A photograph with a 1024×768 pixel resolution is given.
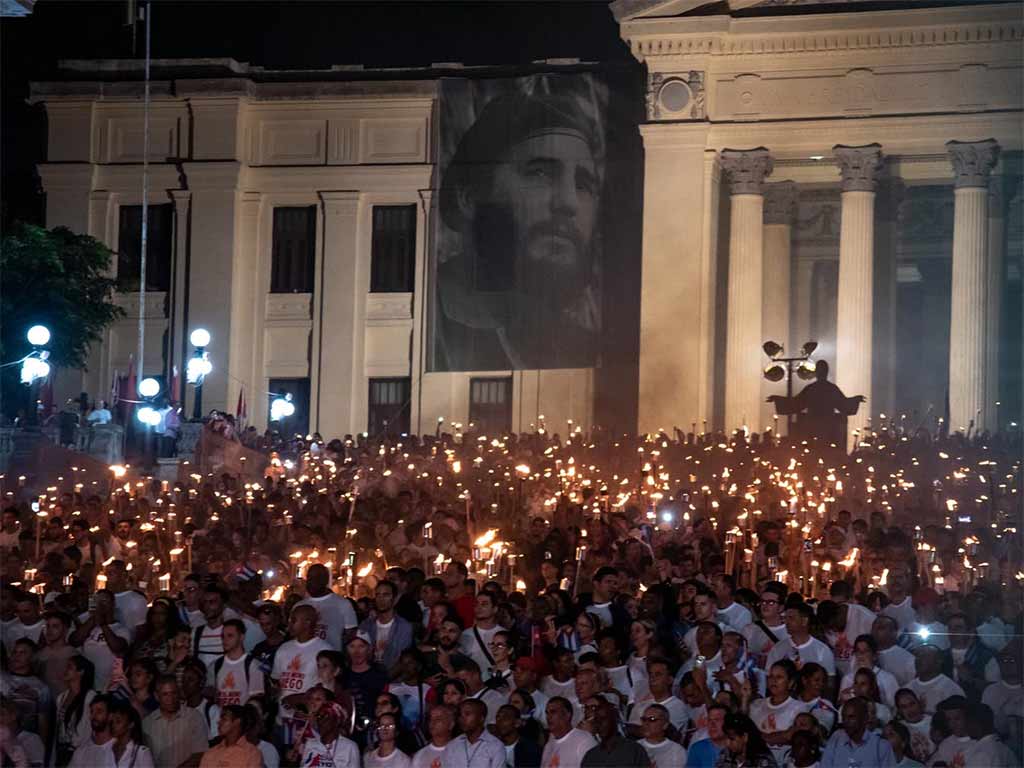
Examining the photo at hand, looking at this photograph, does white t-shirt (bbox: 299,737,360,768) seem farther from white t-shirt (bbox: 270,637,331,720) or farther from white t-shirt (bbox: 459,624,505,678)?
white t-shirt (bbox: 459,624,505,678)

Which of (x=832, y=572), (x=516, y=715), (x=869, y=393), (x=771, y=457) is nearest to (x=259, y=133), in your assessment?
(x=869, y=393)

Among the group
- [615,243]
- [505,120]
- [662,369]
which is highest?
[505,120]

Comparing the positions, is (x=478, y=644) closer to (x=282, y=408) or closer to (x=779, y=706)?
(x=779, y=706)

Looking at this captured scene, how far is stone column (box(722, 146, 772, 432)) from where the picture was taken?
40719mm

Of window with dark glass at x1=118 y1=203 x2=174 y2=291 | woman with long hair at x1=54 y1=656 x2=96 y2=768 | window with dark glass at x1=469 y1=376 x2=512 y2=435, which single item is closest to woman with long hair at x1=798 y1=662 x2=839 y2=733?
woman with long hair at x1=54 y1=656 x2=96 y2=768

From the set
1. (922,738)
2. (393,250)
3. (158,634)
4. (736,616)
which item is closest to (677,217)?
(393,250)

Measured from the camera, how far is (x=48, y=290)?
121ft

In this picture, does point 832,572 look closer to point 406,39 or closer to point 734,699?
point 734,699

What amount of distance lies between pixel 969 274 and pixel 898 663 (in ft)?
90.7

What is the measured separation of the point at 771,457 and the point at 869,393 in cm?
1234

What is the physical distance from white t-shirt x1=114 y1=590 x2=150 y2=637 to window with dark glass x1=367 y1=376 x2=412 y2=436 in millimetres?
29803

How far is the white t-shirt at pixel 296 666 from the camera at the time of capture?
1301 centimetres

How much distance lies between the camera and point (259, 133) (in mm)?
45969

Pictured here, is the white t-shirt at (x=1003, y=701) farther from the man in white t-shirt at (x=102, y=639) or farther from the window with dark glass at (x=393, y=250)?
the window with dark glass at (x=393, y=250)
